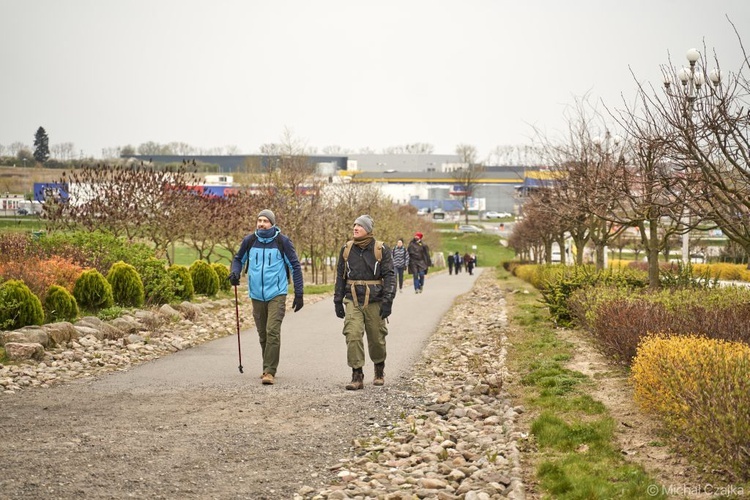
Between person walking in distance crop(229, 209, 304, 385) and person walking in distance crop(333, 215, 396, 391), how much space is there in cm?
56

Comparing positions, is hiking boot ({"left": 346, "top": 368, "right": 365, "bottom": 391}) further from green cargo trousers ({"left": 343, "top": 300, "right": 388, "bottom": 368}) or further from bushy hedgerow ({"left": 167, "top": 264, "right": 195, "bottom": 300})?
bushy hedgerow ({"left": 167, "top": 264, "right": 195, "bottom": 300})

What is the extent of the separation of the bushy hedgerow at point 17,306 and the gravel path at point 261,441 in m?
2.76

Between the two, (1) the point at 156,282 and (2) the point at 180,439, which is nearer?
(2) the point at 180,439

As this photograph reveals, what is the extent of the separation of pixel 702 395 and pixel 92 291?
12.3 meters

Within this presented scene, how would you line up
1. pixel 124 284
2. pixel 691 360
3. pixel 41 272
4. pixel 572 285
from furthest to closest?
pixel 124 284 → pixel 572 285 → pixel 41 272 → pixel 691 360

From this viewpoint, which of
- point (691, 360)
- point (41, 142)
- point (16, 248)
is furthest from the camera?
point (41, 142)

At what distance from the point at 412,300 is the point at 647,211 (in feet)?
39.5

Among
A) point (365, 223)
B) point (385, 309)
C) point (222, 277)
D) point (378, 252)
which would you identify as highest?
point (365, 223)

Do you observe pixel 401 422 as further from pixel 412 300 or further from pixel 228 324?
pixel 412 300

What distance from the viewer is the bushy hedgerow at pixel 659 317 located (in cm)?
→ 1037

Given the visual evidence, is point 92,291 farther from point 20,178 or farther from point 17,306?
point 20,178

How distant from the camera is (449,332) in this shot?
58.0 ft

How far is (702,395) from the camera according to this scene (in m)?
6.64

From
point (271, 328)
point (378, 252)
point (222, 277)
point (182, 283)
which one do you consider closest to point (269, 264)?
point (271, 328)
